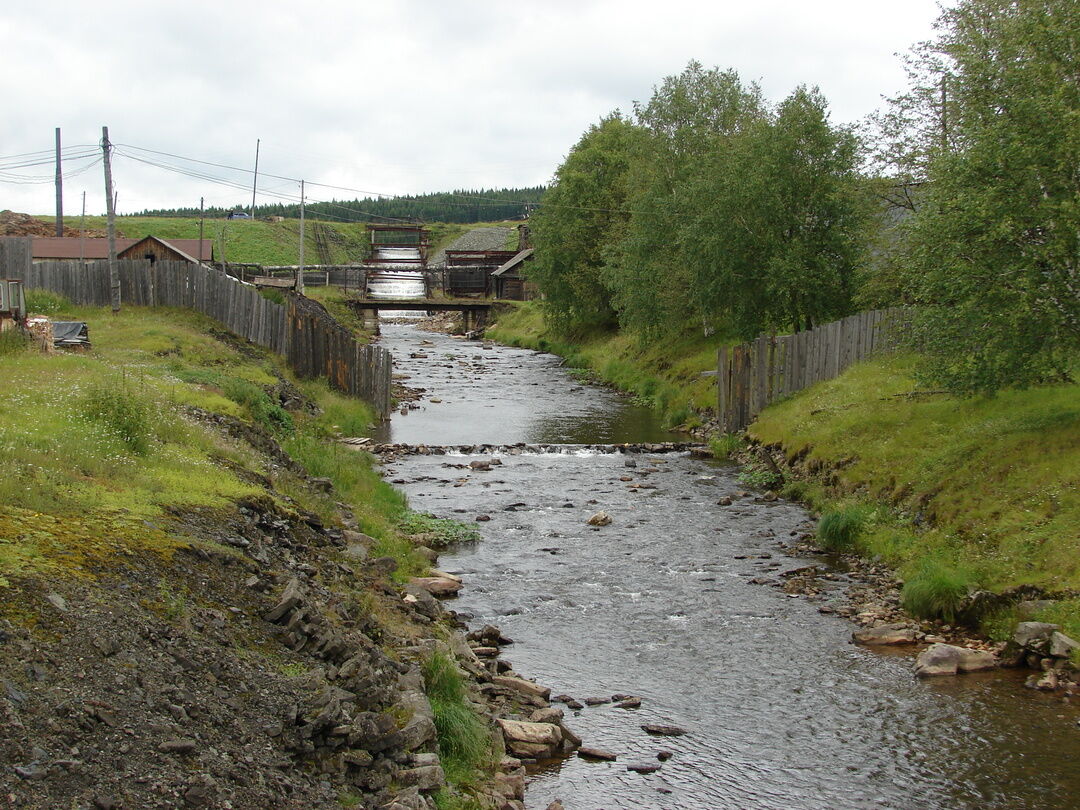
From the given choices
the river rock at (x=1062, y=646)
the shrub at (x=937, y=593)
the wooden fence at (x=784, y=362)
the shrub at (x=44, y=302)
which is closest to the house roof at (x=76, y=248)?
the shrub at (x=44, y=302)

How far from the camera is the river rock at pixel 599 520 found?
18.8m

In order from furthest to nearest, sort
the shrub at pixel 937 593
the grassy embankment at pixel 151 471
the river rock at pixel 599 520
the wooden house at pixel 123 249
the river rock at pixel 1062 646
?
the wooden house at pixel 123 249 < the river rock at pixel 599 520 < the shrub at pixel 937 593 < the river rock at pixel 1062 646 < the grassy embankment at pixel 151 471

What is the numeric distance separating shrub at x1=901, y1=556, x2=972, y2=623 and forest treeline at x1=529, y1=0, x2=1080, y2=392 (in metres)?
3.94

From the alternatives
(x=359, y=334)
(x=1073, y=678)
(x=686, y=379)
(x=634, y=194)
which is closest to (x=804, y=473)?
(x=1073, y=678)

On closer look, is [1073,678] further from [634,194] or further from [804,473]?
[634,194]

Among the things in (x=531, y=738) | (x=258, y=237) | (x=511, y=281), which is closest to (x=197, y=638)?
(x=531, y=738)

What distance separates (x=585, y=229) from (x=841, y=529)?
132 ft

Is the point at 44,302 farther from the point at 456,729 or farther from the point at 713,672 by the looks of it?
the point at 456,729

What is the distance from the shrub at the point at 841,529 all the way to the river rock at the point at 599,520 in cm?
405

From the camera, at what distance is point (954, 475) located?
54.8ft

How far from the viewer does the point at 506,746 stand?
30.7 feet

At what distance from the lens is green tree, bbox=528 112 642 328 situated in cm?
5441

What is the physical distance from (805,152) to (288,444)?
1904 cm

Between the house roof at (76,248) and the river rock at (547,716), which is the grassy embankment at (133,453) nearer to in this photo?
the river rock at (547,716)
